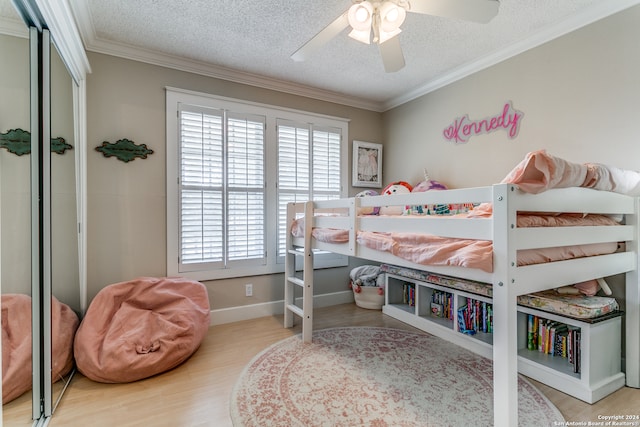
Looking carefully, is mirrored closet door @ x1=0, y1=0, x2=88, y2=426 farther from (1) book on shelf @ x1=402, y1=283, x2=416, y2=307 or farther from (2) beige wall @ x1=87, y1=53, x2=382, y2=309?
(1) book on shelf @ x1=402, y1=283, x2=416, y2=307

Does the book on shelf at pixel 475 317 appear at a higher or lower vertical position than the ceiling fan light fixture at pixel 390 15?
lower

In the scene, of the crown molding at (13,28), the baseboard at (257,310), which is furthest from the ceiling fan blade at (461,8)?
the baseboard at (257,310)

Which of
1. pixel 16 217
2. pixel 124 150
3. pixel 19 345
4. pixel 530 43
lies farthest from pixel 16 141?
pixel 530 43

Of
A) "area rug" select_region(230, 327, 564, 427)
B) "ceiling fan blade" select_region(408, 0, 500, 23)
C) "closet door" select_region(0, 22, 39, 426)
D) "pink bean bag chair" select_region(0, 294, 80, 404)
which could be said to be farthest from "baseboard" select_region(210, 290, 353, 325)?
"ceiling fan blade" select_region(408, 0, 500, 23)

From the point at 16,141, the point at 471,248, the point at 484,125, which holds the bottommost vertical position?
the point at 471,248

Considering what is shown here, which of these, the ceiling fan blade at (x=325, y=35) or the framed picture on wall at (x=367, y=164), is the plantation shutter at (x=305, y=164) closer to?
the framed picture on wall at (x=367, y=164)

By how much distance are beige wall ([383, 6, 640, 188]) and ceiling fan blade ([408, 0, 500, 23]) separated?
114 centimetres

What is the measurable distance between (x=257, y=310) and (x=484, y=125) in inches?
107

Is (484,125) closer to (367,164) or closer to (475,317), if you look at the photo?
(367,164)

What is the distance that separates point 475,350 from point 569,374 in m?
0.60

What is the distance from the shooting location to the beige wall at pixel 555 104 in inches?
76.1

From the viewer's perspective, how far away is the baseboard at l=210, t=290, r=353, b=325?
2899 mm

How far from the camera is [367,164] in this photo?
148 inches

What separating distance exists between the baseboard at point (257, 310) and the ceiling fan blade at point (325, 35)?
225cm
